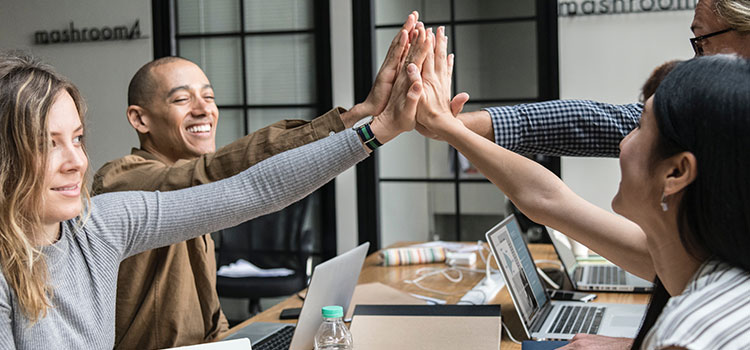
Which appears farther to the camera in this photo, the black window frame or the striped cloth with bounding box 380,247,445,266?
the black window frame

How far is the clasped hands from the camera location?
1.85 m

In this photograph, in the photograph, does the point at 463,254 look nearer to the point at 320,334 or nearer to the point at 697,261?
the point at 320,334

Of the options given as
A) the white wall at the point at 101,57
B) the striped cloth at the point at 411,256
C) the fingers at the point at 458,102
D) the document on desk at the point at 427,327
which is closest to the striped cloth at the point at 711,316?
the document on desk at the point at 427,327

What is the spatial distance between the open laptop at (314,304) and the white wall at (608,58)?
2.54 meters

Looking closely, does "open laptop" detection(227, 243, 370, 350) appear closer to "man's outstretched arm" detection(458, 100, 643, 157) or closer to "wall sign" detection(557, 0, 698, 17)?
"man's outstretched arm" detection(458, 100, 643, 157)

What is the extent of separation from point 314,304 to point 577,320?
0.73m

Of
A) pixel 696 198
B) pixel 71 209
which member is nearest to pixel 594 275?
pixel 696 198

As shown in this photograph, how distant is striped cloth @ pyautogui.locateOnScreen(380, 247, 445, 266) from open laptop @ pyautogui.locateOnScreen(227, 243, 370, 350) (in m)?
0.84

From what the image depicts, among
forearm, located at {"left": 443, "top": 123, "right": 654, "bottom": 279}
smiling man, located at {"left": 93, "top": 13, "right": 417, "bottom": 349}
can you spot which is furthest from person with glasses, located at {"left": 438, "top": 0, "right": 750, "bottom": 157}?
forearm, located at {"left": 443, "top": 123, "right": 654, "bottom": 279}

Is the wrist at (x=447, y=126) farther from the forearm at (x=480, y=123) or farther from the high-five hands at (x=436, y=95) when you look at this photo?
the forearm at (x=480, y=123)

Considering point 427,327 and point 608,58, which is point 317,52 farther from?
point 427,327

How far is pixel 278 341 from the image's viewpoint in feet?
6.22

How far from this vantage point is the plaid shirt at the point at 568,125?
1.98 meters

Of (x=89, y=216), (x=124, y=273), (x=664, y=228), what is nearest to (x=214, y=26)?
(x=124, y=273)
